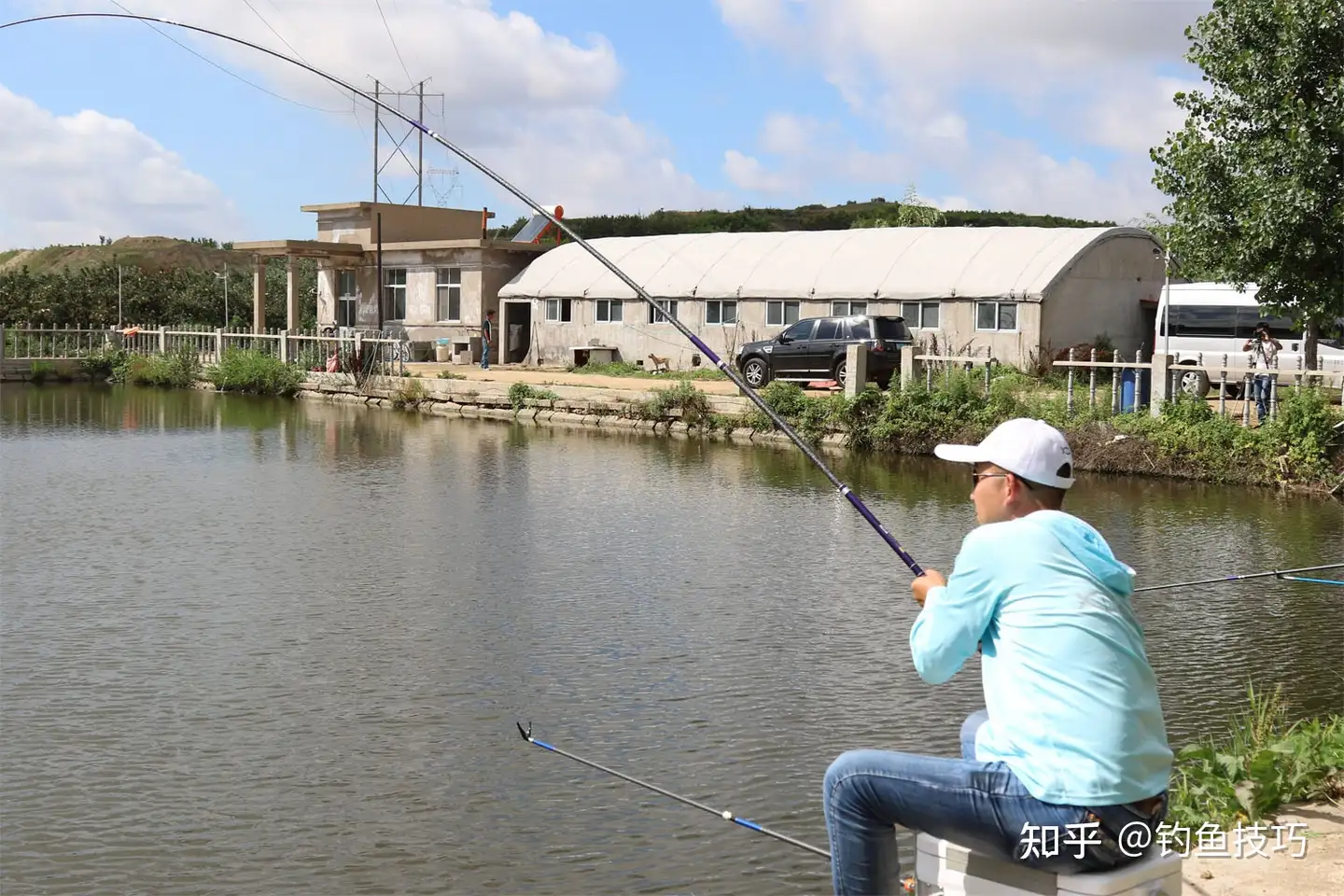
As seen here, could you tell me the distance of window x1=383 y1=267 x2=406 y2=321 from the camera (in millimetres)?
47406

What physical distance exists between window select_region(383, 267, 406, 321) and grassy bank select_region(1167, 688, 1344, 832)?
1653 inches

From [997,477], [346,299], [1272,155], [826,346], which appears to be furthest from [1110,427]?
[346,299]

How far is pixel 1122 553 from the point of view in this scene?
15773 mm

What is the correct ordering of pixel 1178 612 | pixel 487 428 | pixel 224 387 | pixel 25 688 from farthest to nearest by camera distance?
pixel 224 387 → pixel 487 428 → pixel 1178 612 → pixel 25 688

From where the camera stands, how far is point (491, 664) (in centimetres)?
1059

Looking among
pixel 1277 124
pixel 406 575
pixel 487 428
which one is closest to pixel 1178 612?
pixel 406 575

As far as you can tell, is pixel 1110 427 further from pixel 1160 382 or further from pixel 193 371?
pixel 193 371

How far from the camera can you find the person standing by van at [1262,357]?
23.4m

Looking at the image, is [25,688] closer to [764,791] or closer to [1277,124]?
[764,791]

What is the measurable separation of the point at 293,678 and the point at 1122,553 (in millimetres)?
9374

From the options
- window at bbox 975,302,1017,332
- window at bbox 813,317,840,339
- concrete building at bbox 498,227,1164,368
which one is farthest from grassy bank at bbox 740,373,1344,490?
concrete building at bbox 498,227,1164,368

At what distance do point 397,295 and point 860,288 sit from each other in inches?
680

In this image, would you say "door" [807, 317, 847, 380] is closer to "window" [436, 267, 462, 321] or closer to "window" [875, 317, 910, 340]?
"window" [875, 317, 910, 340]

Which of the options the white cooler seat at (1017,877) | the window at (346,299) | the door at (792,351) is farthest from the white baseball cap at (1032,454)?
the window at (346,299)
